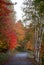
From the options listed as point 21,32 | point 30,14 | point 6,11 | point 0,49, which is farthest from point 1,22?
point 21,32

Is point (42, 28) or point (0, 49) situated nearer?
point (42, 28)

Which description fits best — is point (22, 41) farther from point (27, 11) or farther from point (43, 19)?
point (43, 19)

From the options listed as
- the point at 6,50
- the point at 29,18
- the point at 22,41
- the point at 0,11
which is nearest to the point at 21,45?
the point at 22,41

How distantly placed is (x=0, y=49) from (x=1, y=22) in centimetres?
1859

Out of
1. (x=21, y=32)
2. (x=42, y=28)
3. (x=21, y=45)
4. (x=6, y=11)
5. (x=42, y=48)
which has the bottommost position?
(x=21, y=45)

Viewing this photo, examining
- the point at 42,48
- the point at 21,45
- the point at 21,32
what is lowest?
the point at 21,45

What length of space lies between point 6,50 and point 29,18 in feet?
53.2

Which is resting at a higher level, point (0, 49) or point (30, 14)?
point (30, 14)

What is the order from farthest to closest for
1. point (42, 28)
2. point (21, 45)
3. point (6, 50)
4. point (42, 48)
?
point (21, 45) → point (6, 50) → point (42, 48) → point (42, 28)

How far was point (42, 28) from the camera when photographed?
34062 mm

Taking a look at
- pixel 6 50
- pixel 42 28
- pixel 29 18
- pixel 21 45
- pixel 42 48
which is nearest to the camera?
pixel 42 28

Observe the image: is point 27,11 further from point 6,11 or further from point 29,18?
point 6,11

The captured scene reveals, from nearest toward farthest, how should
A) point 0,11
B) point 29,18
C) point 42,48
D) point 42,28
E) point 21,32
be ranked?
point 0,11, point 42,28, point 42,48, point 29,18, point 21,32

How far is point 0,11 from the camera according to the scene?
2538cm
